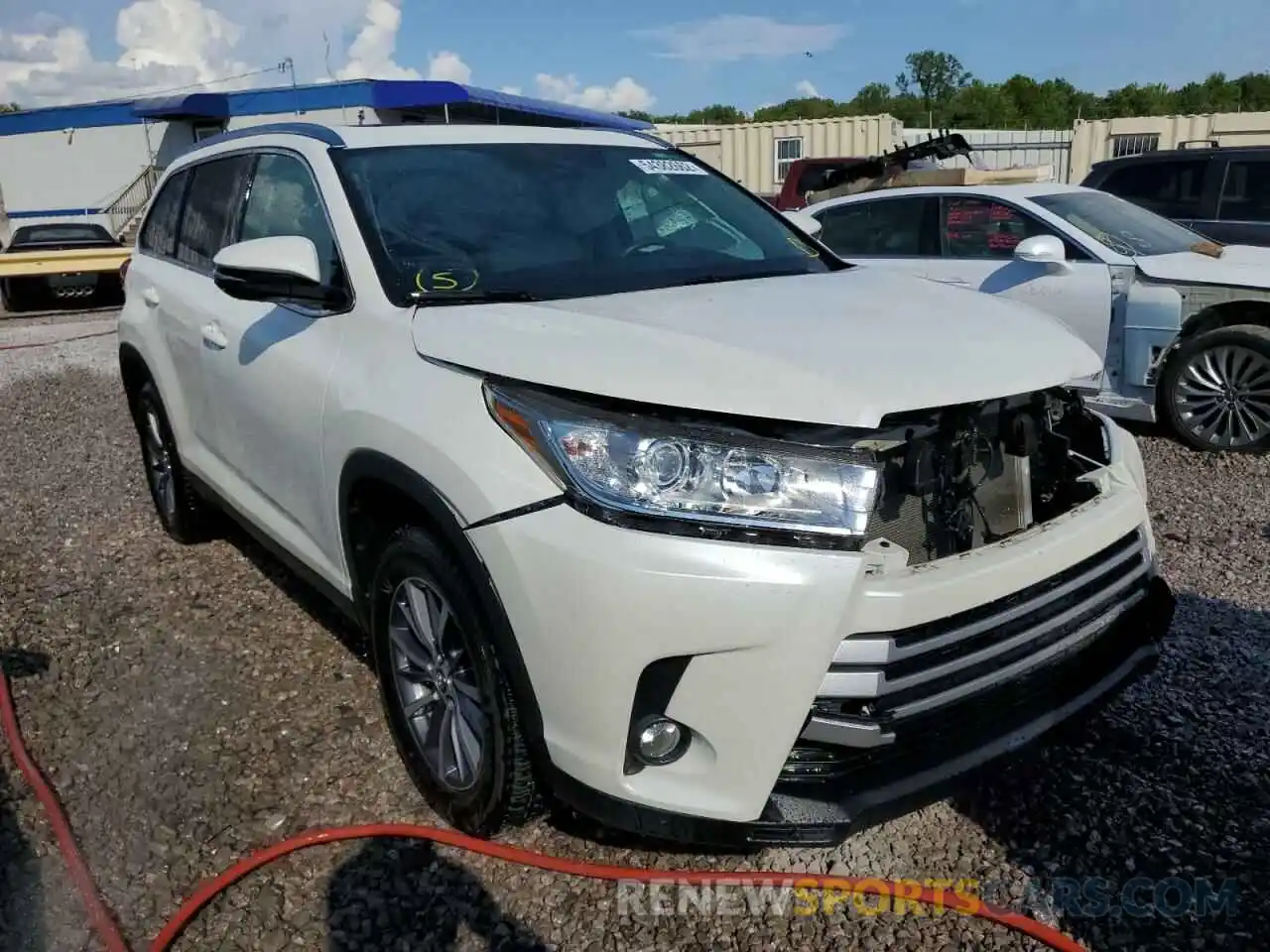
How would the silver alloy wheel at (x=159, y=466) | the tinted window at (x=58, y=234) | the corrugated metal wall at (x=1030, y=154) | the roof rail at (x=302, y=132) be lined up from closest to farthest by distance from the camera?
1. the roof rail at (x=302, y=132)
2. the silver alloy wheel at (x=159, y=466)
3. the tinted window at (x=58, y=234)
4. the corrugated metal wall at (x=1030, y=154)

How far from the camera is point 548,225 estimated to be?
10.4 feet

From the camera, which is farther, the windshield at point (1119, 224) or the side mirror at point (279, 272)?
the windshield at point (1119, 224)

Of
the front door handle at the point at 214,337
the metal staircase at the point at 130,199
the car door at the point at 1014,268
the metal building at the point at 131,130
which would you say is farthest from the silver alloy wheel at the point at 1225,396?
the metal staircase at the point at 130,199

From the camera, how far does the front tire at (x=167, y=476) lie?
4527 mm

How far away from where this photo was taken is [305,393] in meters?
2.94

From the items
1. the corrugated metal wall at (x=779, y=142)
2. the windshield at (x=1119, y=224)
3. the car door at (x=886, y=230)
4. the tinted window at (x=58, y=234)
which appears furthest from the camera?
the corrugated metal wall at (x=779, y=142)

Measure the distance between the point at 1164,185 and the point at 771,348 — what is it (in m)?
8.21

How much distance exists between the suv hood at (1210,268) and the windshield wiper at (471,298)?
185 inches

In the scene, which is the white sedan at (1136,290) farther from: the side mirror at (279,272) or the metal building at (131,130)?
the metal building at (131,130)

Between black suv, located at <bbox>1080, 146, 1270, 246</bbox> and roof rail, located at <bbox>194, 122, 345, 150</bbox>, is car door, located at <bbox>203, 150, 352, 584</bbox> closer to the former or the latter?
roof rail, located at <bbox>194, 122, 345, 150</bbox>

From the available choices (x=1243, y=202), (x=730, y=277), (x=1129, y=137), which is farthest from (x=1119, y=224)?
(x=1129, y=137)

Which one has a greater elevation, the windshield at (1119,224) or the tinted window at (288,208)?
the tinted window at (288,208)

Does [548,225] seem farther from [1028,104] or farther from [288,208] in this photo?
[1028,104]

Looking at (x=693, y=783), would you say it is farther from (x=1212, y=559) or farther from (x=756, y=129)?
(x=756, y=129)
